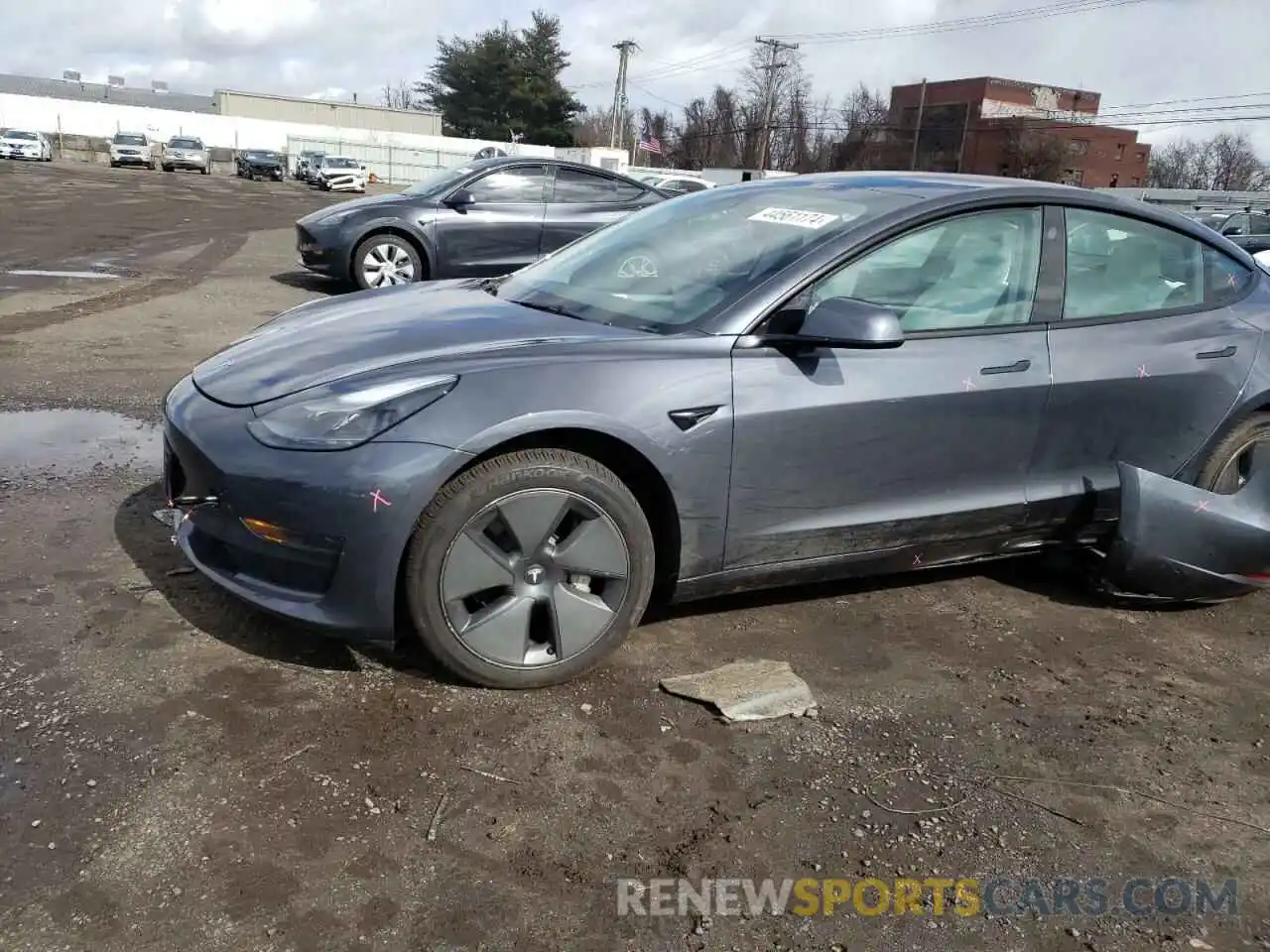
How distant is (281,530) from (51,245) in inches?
486

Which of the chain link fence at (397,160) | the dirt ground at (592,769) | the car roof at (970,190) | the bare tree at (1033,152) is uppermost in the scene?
the bare tree at (1033,152)

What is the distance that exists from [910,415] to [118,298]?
8.10 meters

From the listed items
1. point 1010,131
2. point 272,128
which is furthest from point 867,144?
point 272,128

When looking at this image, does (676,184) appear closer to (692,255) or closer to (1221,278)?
(1221,278)

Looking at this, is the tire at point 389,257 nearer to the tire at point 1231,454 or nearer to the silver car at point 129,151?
the tire at point 1231,454

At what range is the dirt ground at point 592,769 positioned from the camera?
2.07 metres

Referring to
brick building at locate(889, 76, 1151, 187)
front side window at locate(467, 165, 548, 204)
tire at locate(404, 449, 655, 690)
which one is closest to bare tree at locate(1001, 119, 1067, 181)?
brick building at locate(889, 76, 1151, 187)

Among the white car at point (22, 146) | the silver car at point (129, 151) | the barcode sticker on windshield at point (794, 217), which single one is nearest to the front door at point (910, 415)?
the barcode sticker on windshield at point (794, 217)

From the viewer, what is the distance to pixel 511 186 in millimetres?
9930

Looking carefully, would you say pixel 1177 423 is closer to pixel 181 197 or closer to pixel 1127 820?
pixel 1127 820

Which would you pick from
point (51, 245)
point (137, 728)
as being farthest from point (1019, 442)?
point (51, 245)

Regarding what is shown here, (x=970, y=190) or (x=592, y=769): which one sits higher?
(x=970, y=190)

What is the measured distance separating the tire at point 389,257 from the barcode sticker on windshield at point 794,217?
684cm

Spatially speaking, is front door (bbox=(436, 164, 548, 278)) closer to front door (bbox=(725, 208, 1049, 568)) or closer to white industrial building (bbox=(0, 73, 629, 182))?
front door (bbox=(725, 208, 1049, 568))
